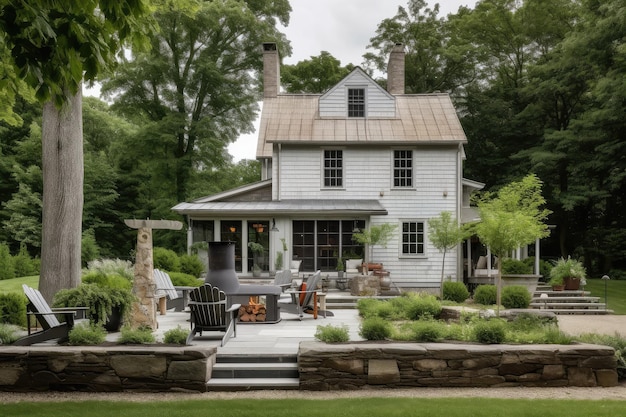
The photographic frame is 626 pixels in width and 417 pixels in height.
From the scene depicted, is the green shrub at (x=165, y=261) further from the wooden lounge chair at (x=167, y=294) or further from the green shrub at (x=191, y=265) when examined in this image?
the wooden lounge chair at (x=167, y=294)

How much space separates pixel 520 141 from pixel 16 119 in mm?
24917

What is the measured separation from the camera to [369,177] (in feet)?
66.1

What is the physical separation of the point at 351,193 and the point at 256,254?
408cm

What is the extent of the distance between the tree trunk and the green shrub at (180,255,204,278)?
6868mm

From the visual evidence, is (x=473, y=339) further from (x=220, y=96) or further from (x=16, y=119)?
(x=220, y=96)

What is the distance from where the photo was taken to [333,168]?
2020 cm

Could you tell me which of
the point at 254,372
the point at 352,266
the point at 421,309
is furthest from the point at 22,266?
the point at 254,372

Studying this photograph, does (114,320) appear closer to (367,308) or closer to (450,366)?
(367,308)

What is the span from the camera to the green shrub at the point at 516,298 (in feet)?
50.3

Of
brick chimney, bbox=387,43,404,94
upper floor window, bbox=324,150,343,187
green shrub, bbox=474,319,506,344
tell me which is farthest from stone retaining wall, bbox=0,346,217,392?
brick chimney, bbox=387,43,404,94

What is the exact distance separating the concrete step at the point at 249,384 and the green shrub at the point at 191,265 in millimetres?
11054

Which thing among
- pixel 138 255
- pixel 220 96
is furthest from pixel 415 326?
pixel 220 96

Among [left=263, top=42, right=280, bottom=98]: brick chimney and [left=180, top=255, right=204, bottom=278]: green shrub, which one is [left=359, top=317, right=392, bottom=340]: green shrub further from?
[left=263, top=42, right=280, bottom=98]: brick chimney

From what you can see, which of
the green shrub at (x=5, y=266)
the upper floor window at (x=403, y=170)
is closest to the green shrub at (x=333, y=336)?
the upper floor window at (x=403, y=170)
